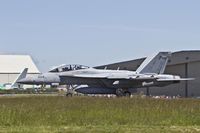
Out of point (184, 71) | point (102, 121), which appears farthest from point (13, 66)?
point (102, 121)

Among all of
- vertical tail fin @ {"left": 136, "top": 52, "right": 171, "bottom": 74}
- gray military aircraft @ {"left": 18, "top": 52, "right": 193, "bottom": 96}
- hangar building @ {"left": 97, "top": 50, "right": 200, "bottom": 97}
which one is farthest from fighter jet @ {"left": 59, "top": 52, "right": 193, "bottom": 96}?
hangar building @ {"left": 97, "top": 50, "right": 200, "bottom": 97}

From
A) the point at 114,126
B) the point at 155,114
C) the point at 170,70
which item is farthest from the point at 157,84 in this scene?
the point at 114,126

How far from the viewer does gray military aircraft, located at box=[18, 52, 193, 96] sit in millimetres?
44728

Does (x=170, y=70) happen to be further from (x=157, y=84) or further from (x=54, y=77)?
(x=54, y=77)

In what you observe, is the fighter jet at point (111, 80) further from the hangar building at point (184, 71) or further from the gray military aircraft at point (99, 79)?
the hangar building at point (184, 71)

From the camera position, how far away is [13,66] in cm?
11800

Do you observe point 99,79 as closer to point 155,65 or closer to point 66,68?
point 66,68

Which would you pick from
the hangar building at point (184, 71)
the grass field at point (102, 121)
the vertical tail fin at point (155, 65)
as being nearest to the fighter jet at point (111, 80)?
the vertical tail fin at point (155, 65)

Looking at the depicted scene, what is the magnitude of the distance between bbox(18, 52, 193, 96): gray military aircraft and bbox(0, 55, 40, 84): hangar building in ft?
220

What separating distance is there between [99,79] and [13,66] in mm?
74844

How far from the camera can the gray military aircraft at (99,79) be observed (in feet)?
147

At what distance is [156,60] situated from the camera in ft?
165

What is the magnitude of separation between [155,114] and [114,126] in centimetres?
370

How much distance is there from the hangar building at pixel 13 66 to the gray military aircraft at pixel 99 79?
67172mm
